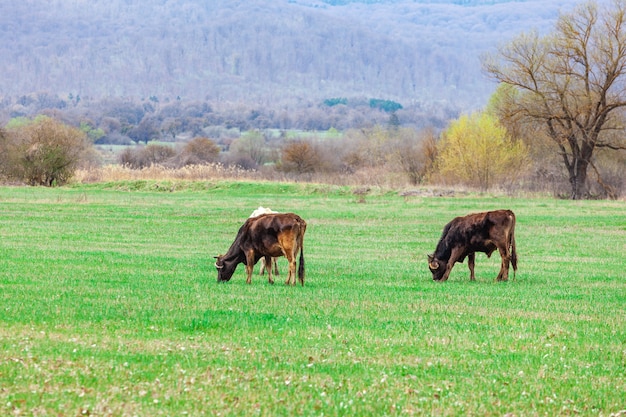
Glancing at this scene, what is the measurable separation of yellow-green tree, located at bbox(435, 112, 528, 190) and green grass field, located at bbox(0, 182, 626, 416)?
140 ft

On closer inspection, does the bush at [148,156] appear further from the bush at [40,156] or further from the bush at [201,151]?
the bush at [40,156]

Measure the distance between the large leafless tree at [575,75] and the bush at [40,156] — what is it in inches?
1297

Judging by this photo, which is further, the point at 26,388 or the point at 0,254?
the point at 0,254

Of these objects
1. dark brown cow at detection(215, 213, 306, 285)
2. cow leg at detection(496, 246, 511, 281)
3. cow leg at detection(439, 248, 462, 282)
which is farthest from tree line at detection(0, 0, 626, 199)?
dark brown cow at detection(215, 213, 306, 285)

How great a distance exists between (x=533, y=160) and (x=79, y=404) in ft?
233

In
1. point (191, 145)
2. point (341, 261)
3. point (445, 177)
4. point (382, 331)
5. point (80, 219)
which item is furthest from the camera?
point (191, 145)

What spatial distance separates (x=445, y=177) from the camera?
7419 cm

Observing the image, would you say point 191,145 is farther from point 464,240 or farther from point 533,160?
point 464,240

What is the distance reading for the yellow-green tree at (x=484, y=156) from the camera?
7138 cm

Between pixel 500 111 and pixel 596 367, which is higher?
pixel 500 111

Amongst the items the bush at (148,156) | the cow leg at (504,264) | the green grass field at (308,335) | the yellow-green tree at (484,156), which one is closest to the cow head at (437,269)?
the green grass field at (308,335)

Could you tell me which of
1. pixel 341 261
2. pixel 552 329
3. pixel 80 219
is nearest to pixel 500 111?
pixel 80 219

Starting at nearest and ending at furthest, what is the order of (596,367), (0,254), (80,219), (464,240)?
1. (596,367)
2. (464,240)
3. (0,254)
4. (80,219)

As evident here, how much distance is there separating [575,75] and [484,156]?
1043 centimetres
